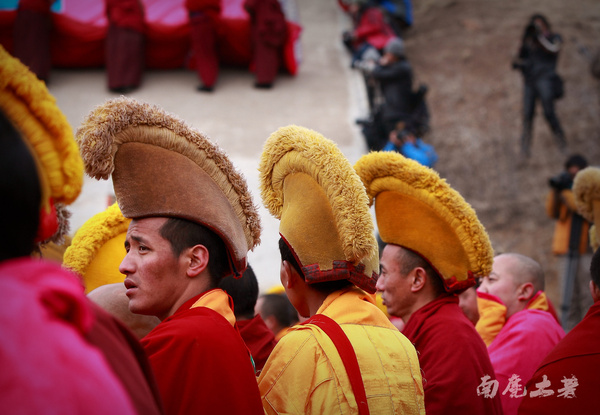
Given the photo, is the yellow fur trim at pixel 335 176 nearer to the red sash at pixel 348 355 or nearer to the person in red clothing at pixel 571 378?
the red sash at pixel 348 355

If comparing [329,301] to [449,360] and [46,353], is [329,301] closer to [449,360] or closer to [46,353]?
[449,360]

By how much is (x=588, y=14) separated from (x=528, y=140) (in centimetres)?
592

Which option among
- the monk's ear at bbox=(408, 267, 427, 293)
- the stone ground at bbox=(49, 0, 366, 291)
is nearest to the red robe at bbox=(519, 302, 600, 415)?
the monk's ear at bbox=(408, 267, 427, 293)

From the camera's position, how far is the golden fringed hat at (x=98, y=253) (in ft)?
8.72

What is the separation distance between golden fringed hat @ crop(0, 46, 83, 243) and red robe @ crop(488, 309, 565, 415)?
99.5 inches

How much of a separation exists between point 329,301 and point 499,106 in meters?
10.5

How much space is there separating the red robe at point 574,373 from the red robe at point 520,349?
77 cm

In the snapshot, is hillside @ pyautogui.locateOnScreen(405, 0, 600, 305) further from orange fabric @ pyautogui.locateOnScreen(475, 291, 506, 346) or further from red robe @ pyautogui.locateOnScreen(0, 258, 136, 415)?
red robe @ pyautogui.locateOnScreen(0, 258, 136, 415)

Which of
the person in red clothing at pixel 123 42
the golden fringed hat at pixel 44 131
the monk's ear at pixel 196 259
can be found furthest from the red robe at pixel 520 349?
the person in red clothing at pixel 123 42

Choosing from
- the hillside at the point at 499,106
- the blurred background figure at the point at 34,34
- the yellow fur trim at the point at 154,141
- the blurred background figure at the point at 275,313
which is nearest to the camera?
the yellow fur trim at the point at 154,141

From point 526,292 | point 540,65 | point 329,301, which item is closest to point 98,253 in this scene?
point 329,301

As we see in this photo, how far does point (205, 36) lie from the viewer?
8.96 m

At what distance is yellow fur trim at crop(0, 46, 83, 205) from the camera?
3.76ft

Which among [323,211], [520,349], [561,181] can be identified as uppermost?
[323,211]
